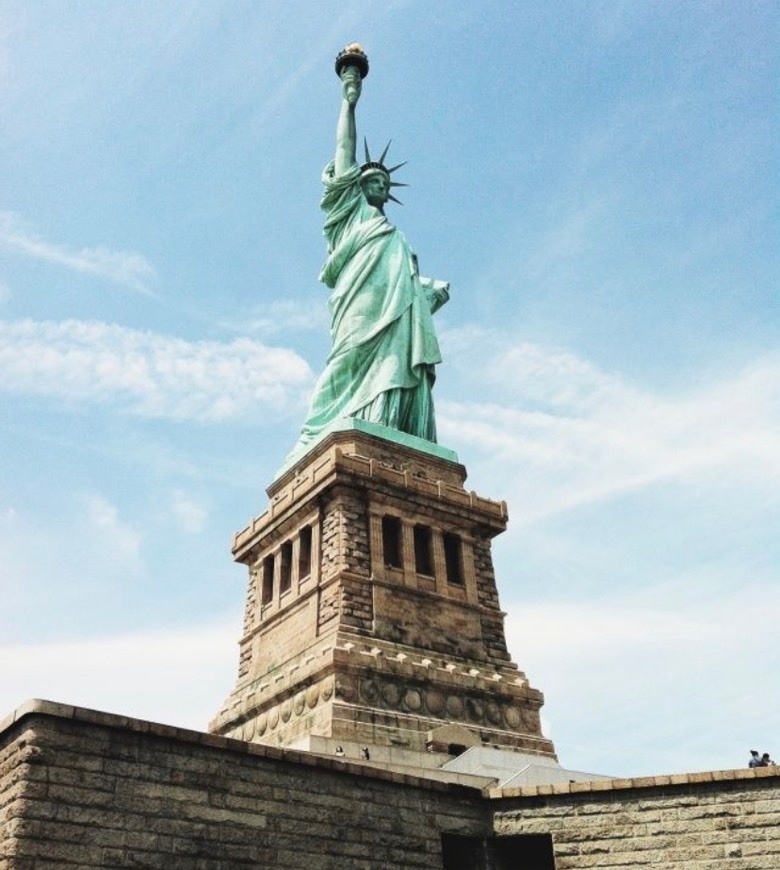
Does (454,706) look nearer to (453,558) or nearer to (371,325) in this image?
(453,558)

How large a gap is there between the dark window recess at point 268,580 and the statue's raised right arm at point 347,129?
53.2 ft

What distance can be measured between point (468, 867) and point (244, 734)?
15522 mm

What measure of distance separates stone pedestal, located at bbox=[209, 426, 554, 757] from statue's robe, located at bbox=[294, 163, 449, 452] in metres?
1.88

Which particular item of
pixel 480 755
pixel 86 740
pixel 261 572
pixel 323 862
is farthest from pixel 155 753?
pixel 261 572

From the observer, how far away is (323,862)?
1130 cm

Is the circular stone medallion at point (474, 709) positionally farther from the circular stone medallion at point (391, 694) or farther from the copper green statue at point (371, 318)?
the copper green statue at point (371, 318)

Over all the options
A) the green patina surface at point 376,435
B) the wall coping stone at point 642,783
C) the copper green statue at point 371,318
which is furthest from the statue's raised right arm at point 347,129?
the wall coping stone at point 642,783

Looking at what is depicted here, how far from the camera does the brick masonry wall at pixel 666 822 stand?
11844 millimetres

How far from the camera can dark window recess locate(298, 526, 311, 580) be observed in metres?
29.1

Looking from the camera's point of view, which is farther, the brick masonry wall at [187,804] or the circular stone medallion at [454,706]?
the circular stone medallion at [454,706]

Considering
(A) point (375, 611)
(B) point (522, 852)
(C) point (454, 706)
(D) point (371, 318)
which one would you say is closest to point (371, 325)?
(D) point (371, 318)

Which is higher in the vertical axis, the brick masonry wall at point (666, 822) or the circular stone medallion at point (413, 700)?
the circular stone medallion at point (413, 700)

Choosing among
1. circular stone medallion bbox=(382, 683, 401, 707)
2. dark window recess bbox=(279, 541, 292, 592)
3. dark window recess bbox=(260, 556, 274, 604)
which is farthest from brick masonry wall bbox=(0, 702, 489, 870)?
dark window recess bbox=(260, 556, 274, 604)

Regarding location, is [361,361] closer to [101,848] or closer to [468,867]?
[468,867]
